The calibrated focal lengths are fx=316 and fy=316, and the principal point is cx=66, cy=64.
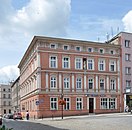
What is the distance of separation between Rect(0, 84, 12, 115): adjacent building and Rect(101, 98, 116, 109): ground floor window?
87.5 metres

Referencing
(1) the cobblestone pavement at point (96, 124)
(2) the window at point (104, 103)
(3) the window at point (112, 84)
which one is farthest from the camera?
(3) the window at point (112, 84)

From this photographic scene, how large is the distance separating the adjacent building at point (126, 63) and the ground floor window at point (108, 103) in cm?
220

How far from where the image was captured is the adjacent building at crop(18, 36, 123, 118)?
2146 inches

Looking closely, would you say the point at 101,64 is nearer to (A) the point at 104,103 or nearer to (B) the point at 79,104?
(A) the point at 104,103

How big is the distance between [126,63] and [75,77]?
36.6ft

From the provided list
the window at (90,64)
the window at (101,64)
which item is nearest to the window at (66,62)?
the window at (90,64)

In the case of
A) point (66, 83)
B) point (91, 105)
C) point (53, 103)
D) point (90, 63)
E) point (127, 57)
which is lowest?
point (91, 105)

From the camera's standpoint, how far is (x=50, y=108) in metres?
54.3

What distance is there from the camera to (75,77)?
57.5m

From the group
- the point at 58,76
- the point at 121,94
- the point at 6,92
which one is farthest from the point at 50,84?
the point at 6,92

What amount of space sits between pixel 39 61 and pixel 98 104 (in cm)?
1379

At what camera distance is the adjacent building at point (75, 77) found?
179ft

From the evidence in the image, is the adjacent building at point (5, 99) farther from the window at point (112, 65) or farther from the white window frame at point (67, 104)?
the white window frame at point (67, 104)

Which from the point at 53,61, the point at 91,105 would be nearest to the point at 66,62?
the point at 53,61
